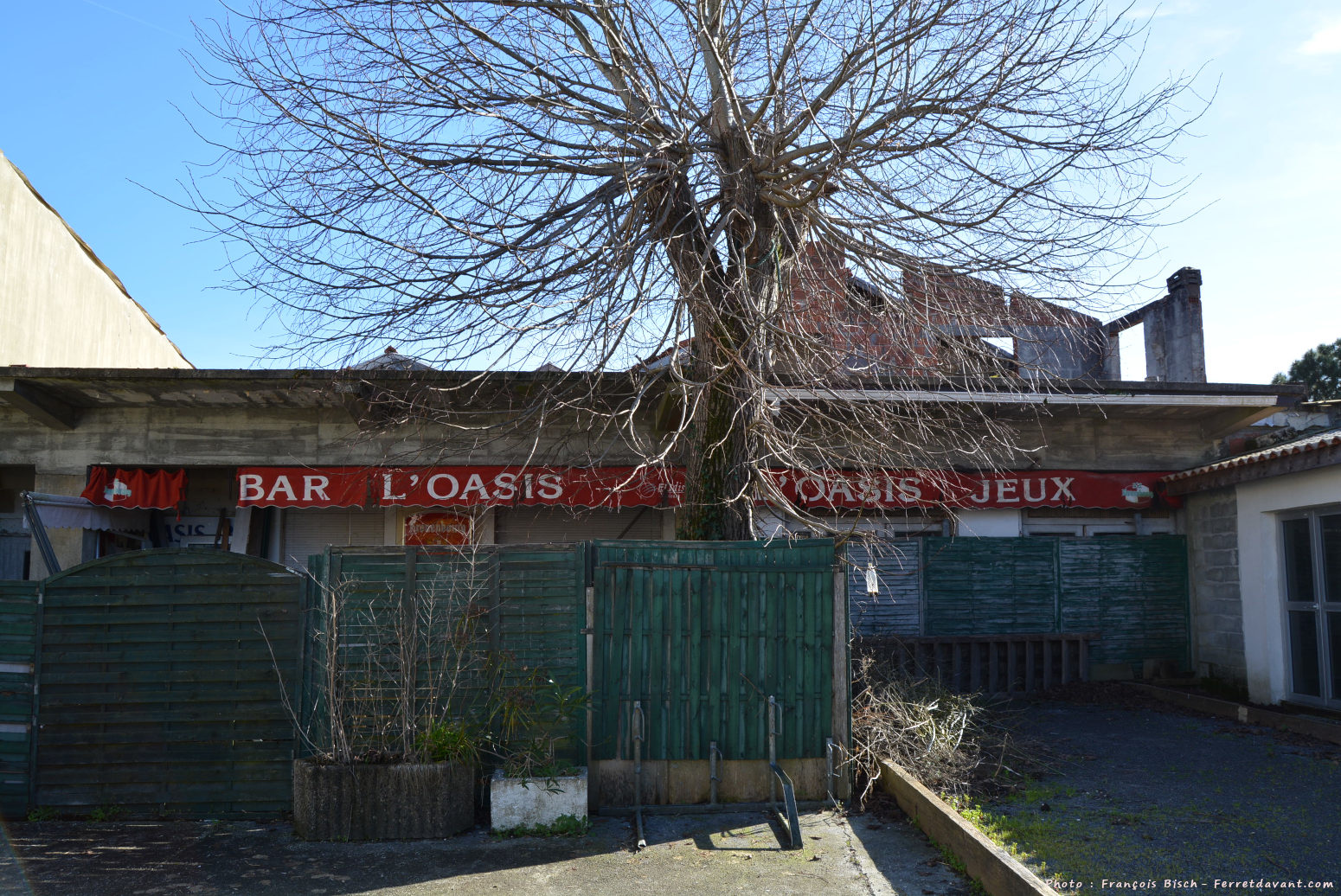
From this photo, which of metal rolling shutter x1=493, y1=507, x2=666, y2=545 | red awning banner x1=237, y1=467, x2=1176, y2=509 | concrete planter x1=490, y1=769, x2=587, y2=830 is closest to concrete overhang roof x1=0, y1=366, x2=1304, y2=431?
red awning banner x1=237, y1=467, x2=1176, y2=509

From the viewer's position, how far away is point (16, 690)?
7746 millimetres

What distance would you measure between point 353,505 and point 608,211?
6265 mm

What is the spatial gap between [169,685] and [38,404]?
657cm

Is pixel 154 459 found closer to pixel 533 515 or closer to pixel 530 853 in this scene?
pixel 533 515

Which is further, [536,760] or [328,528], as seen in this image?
[328,528]

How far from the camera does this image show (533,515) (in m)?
14.5

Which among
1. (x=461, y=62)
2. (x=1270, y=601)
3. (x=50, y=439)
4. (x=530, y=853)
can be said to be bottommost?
(x=530, y=853)

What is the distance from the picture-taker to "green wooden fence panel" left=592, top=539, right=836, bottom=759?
7848 mm

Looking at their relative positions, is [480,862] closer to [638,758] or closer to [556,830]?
[556,830]

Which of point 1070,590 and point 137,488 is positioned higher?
point 137,488

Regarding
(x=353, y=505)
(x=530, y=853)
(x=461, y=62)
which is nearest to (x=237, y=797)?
(x=530, y=853)

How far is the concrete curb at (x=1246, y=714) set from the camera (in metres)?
9.52

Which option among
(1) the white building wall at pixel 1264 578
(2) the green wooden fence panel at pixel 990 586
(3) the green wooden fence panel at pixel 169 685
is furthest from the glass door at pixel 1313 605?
(3) the green wooden fence panel at pixel 169 685

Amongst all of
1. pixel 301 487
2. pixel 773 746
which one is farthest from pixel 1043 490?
pixel 301 487
